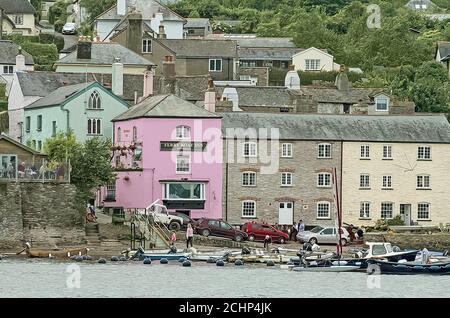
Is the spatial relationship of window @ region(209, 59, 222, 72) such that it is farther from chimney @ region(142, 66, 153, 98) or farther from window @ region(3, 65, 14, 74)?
chimney @ region(142, 66, 153, 98)

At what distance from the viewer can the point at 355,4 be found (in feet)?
622

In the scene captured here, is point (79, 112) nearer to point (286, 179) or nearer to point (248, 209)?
point (248, 209)

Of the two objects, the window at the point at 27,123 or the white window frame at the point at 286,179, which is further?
the window at the point at 27,123

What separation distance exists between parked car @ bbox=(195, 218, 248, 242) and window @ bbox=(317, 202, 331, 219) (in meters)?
8.52

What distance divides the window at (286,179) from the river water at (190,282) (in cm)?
1847

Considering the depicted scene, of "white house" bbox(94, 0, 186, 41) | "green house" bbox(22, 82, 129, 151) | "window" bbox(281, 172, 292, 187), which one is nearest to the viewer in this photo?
"window" bbox(281, 172, 292, 187)

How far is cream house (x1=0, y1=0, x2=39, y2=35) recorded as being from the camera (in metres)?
156

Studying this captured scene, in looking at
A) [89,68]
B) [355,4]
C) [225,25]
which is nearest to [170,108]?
[89,68]

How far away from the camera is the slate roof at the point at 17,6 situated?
15950 centimetres

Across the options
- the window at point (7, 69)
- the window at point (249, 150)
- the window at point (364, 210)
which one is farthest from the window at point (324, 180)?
the window at point (7, 69)

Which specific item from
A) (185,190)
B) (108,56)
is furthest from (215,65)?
(185,190)

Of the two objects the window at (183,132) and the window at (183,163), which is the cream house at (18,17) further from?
the window at (183,163)

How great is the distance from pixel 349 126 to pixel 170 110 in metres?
10.7

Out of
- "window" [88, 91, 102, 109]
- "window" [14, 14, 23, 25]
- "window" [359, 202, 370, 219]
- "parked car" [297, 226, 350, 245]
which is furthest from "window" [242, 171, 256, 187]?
"window" [14, 14, 23, 25]
